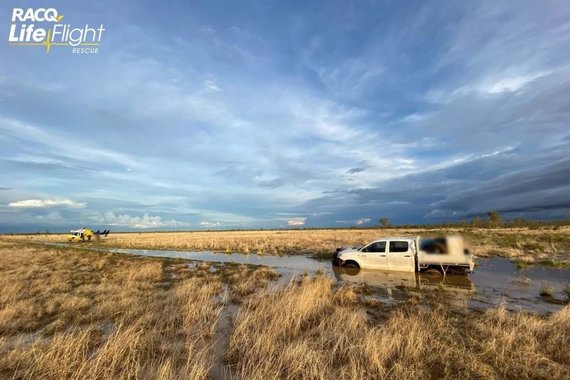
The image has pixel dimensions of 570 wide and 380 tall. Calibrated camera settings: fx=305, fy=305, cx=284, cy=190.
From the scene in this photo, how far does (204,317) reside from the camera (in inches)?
374

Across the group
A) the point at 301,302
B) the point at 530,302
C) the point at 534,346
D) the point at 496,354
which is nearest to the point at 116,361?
the point at 301,302

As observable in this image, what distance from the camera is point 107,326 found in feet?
29.6

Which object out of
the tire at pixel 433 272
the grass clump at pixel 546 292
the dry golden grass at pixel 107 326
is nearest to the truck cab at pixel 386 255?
the tire at pixel 433 272

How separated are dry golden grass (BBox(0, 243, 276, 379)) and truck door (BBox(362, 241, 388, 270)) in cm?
660

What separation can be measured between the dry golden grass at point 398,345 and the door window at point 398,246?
8040 millimetres

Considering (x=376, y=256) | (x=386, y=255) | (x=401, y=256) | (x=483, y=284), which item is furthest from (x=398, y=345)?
(x=376, y=256)

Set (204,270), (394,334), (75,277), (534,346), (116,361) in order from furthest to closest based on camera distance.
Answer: (204,270) → (75,277) → (394,334) → (534,346) → (116,361)

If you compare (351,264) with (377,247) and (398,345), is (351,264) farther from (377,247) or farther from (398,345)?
(398,345)

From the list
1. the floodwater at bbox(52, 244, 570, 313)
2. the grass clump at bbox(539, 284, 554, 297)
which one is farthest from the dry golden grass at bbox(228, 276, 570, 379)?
the grass clump at bbox(539, 284, 554, 297)

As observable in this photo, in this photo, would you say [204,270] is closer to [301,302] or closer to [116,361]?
[301,302]

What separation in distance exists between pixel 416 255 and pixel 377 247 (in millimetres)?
2238

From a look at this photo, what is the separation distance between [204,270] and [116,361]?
14.9m

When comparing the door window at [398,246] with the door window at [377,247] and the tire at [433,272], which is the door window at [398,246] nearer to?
the door window at [377,247]

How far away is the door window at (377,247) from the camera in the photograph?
1834cm
